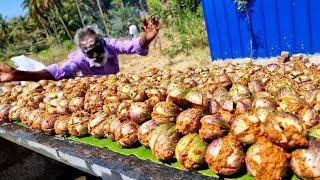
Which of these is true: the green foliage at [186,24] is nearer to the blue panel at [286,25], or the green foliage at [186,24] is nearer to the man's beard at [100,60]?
the blue panel at [286,25]

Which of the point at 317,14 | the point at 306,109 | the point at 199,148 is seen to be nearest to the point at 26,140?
the point at 199,148

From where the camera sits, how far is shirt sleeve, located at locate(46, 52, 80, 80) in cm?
517

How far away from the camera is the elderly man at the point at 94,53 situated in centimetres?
514

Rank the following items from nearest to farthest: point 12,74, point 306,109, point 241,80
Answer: point 306,109 → point 241,80 → point 12,74

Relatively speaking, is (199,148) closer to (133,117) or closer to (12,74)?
(133,117)

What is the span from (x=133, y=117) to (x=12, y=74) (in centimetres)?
300

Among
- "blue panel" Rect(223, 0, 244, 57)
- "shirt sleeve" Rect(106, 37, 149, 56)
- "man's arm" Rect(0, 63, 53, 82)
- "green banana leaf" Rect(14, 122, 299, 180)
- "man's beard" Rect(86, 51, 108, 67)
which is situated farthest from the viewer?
"blue panel" Rect(223, 0, 244, 57)

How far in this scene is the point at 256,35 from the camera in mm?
8922

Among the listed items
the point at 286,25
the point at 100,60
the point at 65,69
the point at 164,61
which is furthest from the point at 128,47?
the point at 164,61

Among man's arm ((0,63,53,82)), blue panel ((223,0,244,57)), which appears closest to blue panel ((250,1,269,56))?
blue panel ((223,0,244,57))

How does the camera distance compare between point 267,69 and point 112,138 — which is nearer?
point 112,138

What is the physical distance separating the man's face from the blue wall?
4482 millimetres

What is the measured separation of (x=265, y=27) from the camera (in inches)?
342

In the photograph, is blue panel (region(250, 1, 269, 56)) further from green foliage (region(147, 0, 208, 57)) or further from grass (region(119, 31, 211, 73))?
green foliage (region(147, 0, 208, 57))
